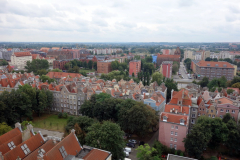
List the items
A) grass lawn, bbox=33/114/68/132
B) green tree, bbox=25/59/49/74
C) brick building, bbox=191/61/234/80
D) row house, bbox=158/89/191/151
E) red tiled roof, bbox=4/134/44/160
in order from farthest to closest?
brick building, bbox=191/61/234/80 → green tree, bbox=25/59/49/74 → grass lawn, bbox=33/114/68/132 → row house, bbox=158/89/191/151 → red tiled roof, bbox=4/134/44/160

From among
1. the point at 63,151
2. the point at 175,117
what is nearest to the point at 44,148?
the point at 63,151

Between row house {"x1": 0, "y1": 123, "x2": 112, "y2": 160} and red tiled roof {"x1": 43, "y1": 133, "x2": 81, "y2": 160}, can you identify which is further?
row house {"x1": 0, "y1": 123, "x2": 112, "y2": 160}

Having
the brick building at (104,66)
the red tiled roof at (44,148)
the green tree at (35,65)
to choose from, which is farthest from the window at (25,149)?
the brick building at (104,66)

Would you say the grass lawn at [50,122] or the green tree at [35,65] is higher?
the green tree at [35,65]

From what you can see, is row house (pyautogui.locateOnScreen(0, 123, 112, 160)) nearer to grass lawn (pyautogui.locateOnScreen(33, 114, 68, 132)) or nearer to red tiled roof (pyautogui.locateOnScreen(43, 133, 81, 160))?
red tiled roof (pyautogui.locateOnScreen(43, 133, 81, 160))

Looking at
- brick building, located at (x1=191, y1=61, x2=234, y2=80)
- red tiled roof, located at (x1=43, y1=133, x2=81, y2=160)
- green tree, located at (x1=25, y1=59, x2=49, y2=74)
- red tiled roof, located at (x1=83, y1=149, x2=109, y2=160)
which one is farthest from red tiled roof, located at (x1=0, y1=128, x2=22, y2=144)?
brick building, located at (x1=191, y1=61, x2=234, y2=80)

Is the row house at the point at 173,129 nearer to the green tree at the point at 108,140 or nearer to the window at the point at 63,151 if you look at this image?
the green tree at the point at 108,140

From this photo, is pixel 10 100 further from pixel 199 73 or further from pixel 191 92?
pixel 199 73
